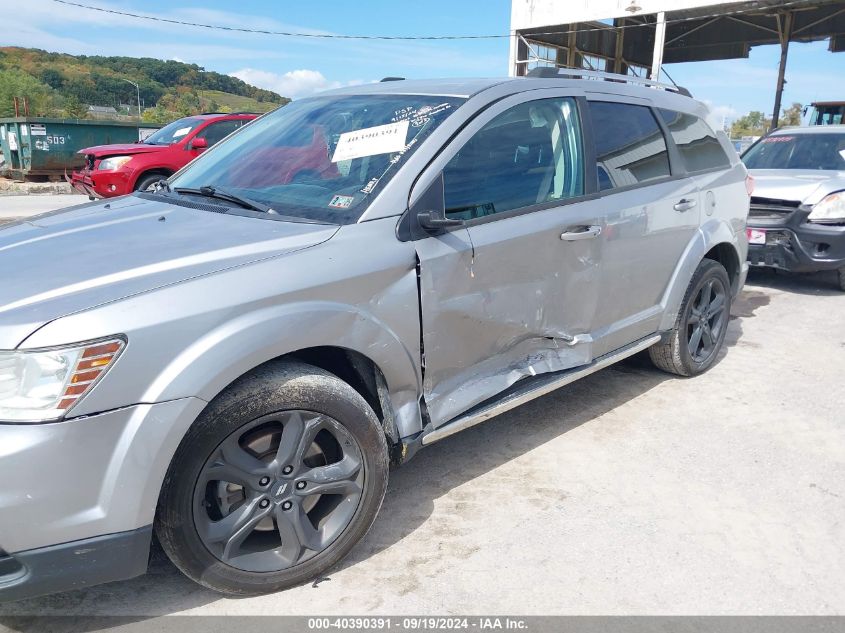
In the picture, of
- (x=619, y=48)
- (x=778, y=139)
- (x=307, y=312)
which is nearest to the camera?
(x=307, y=312)

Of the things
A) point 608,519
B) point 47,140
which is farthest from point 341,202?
point 47,140

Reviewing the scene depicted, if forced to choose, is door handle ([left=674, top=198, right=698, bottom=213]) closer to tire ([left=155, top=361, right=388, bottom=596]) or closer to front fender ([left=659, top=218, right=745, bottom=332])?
front fender ([left=659, top=218, right=745, bottom=332])

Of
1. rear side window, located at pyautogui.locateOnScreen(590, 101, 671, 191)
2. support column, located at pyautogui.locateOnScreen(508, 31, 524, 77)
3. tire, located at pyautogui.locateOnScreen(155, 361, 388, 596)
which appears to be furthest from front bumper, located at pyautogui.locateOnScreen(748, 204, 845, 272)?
support column, located at pyautogui.locateOnScreen(508, 31, 524, 77)

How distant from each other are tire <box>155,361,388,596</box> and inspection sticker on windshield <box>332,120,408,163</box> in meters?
0.98

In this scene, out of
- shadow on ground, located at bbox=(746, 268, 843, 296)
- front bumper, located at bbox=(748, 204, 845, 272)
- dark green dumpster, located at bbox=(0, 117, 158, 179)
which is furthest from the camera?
dark green dumpster, located at bbox=(0, 117, 158, 179)

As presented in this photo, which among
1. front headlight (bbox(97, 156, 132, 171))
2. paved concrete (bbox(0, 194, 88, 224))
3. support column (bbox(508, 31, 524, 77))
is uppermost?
support column (bbox(508, 31, 524, 77))

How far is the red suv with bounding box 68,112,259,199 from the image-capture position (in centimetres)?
1042

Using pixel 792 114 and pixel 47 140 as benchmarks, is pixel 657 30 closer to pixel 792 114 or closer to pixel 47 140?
pixel 47 140

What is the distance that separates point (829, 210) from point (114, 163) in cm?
962

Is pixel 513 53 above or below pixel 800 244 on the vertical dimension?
above

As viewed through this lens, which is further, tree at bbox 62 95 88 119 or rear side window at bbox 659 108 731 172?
tree at bbox 62 95 88 119

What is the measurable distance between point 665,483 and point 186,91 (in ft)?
286

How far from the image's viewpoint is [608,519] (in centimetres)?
290

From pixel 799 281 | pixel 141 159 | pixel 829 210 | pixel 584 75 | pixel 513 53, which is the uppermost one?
pixel 513 53
